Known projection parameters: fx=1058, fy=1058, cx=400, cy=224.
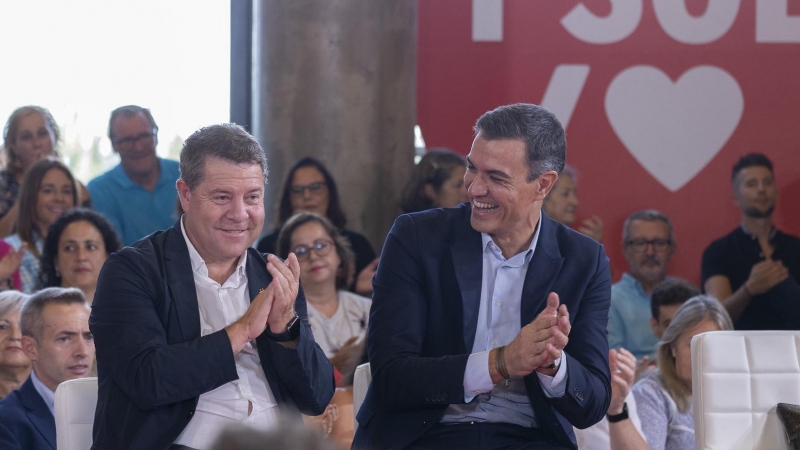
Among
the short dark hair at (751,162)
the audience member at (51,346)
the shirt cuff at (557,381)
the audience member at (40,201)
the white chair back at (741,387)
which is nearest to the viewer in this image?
the shirt cuff at (557,381)

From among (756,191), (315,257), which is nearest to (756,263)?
(756,191)

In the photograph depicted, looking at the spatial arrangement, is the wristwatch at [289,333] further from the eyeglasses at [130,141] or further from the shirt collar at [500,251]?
the eyeglasses at [130,141]

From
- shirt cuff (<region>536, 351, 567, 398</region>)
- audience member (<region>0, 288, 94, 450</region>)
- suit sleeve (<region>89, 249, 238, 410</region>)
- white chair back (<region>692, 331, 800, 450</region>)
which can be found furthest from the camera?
audience member (<region>0, 288, 94, 450</region>)

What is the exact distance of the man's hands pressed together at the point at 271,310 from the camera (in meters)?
2.27

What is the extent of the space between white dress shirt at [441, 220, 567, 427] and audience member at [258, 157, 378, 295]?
2239 mm

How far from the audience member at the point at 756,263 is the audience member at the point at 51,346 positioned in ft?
10.3

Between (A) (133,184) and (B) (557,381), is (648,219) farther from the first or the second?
(B) (557,381)

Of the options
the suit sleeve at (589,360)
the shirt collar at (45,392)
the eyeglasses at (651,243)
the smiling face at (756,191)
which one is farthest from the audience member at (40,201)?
the smiling face at (756,191)

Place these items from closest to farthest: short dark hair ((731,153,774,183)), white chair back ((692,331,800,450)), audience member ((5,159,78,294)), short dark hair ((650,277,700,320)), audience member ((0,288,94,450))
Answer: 1. white chair back ((692,331,800,450))
2. audience member ((0,288,94,450))
3. short dark hair ((650,277,700,320))
4. audience member ((5,159,78,294))
5. short dark hair ((731,153,774,183))

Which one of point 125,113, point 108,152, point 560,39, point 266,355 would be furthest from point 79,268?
point 560,39

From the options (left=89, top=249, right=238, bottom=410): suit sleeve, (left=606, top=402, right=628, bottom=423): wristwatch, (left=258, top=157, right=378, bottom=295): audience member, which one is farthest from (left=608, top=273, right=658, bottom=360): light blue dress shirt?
(left=89, top=249, right=238, bottom=410): suit sleeve

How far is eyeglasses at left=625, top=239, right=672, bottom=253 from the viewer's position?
527 cm

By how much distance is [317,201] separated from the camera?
4828 millimetres

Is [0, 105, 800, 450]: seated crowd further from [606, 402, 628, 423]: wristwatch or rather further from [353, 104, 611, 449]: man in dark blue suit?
[353, 104, 611, 449]: man in dark blue suit
